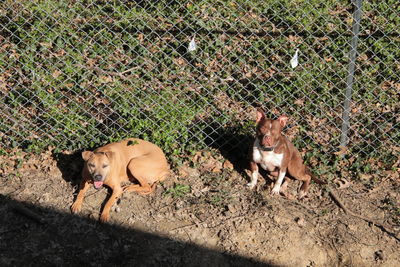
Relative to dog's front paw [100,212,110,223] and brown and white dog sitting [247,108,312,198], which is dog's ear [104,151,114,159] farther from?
brown and white dog sitting [247,108,312,198]

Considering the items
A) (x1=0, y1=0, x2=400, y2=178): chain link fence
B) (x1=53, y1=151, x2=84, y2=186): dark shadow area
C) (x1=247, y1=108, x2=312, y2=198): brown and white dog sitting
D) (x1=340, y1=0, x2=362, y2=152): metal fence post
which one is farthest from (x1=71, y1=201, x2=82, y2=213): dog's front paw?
(x1=340, y1=0, x2=362, y2=152): metal fence post

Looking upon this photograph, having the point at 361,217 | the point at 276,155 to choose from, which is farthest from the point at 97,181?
the point at 361,217

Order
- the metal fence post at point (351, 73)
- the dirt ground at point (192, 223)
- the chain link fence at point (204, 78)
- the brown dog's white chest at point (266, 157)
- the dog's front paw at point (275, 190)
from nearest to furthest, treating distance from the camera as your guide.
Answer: the dirt ground at point (192, 223) < the metal fence post at point (351, 73) < the brown dog's white chest at point (266, 157) < the dog's front paw at point (275, 190) < the chain link fence at point (204, 78)

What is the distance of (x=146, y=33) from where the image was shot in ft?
26.6

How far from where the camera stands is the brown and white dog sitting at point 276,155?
220 inches

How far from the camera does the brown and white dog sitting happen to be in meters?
5.58

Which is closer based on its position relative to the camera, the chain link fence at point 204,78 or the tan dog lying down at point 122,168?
the tan dog lying down at point 122,168

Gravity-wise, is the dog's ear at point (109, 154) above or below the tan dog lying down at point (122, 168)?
above

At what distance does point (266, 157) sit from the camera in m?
5.82

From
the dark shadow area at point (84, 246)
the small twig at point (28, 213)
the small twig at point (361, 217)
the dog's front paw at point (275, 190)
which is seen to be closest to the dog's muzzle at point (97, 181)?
the dark shadow area at point (84, 246)

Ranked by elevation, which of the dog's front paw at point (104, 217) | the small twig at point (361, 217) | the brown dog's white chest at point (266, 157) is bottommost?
the dog's front paw at point (104, 217)

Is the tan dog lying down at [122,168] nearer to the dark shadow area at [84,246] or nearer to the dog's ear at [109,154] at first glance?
the dog's ear at [109,154]

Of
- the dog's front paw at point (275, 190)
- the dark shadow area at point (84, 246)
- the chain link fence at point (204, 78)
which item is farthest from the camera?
the chain link fence at point (204, 78)

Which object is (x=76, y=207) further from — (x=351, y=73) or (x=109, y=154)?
(x=351, y=73)
